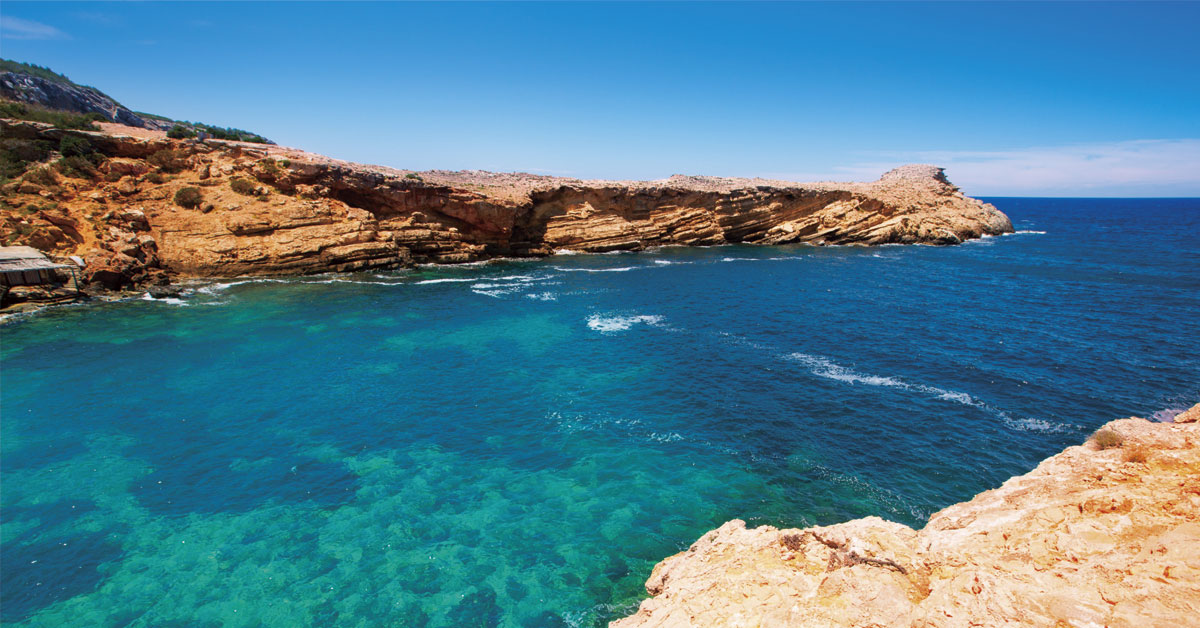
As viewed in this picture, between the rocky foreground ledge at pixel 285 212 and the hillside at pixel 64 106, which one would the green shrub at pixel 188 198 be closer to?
the rocky foreground ledge at pixel 285 212

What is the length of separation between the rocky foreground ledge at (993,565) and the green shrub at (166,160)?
5069cm

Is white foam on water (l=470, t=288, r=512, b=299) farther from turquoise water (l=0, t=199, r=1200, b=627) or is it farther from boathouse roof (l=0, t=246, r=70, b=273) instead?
boathouse roof (l=0, t=246, r=70, b=273)

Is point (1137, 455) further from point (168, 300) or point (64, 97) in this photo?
point (64, 97)

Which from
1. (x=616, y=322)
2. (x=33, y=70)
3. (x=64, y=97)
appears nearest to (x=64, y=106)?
(x=64, y=97)

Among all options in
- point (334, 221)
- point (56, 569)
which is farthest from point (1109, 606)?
point (334, 221)

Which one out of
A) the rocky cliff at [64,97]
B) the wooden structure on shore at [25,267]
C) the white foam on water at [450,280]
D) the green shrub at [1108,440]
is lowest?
the green shrub at [1108,440]

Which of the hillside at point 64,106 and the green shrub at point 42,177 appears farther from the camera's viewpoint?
the hillside at point 64,106

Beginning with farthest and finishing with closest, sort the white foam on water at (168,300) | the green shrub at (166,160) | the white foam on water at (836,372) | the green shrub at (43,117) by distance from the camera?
the green shrub at (166,160) < the green shrub at (43,117) < the white foam on water at (168,300) < the white foam on water at (836,372)

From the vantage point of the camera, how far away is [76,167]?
3881 centimetres

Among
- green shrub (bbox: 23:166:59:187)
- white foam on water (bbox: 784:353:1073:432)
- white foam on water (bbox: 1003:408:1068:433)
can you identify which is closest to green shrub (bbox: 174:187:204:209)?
green shrub (bbox: 23:166:59:187)

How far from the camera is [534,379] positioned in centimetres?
2302

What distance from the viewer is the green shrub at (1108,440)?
41.2 ft

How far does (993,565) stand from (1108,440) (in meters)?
9.11

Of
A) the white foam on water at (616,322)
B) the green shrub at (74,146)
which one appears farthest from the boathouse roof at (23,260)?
the white foam on water at (616,322)
